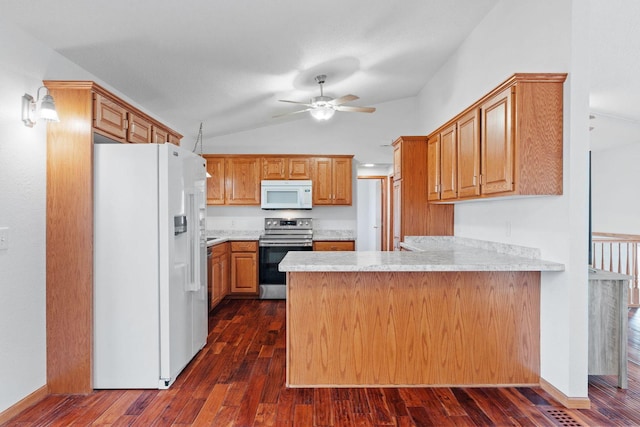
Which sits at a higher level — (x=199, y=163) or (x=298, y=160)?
(x=298, y=160)

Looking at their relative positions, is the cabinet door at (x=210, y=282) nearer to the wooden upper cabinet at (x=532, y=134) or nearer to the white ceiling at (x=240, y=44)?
the white ceiling at (x=240, y=44)

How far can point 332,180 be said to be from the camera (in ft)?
18.4

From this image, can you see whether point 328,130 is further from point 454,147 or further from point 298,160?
point 454,147

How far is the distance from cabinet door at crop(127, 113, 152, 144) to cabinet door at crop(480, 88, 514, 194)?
2.72 m

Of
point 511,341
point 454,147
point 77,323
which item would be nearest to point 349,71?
point 454,147

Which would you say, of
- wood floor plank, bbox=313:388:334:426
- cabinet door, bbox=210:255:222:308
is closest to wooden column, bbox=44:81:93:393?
wood floor plank, bbox=313:388:334:426

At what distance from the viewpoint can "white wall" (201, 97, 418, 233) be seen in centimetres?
588

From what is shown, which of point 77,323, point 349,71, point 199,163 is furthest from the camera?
point 349,71

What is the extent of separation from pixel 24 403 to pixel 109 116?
1.92 metres

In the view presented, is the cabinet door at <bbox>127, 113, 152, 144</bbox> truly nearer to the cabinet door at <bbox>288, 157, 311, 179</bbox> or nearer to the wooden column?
the wooden column

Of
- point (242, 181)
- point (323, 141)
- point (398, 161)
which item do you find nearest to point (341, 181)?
point (323, 141)

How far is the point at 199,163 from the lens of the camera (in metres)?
3.24

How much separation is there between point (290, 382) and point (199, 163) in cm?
195

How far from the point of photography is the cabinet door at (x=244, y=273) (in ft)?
16.8
